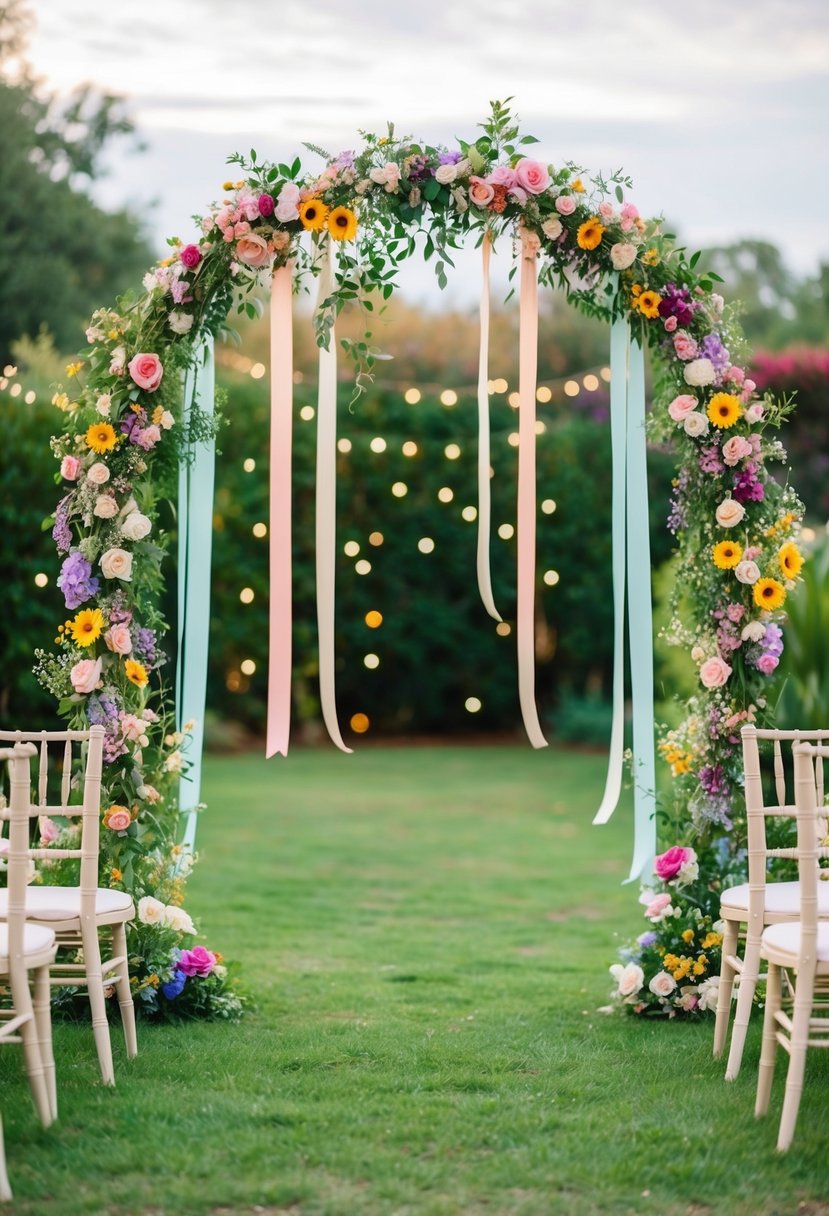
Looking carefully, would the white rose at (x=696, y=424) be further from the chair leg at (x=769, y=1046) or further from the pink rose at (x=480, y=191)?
the chair leg at (x=769, y=1046)

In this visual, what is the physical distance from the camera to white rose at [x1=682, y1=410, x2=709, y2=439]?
4.11 meters

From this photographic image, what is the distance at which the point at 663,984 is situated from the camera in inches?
165

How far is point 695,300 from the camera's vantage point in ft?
13.7

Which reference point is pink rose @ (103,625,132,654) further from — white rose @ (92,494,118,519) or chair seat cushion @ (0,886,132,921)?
chair seat cushion @ (0,886,132,921)

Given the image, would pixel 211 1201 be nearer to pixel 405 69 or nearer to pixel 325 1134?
pixel 325 1134

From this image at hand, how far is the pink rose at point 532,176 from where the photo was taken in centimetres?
396

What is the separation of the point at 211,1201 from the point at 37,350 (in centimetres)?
963

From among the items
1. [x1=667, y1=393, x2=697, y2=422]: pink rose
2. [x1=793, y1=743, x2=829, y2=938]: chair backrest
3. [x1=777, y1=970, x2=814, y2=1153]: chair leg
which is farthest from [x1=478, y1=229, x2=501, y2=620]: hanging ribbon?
[x1=777, y1=970, x2=814, y2=1153]: chair leg

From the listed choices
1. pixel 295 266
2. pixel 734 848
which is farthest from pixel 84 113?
pixel 734 848

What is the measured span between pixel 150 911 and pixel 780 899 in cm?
190

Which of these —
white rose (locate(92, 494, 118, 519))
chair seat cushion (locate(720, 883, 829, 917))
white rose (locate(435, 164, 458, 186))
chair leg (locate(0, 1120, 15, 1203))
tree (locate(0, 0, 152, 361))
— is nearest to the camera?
chair leg (locate(0, 1120, 15, 1203))

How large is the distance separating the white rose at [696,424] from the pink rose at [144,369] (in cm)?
166

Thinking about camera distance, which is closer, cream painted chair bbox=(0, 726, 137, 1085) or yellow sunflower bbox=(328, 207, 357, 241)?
cream painted chair bbox=(0, 726, 137, 1085)

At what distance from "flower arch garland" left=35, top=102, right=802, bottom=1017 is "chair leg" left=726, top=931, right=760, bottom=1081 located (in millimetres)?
680
